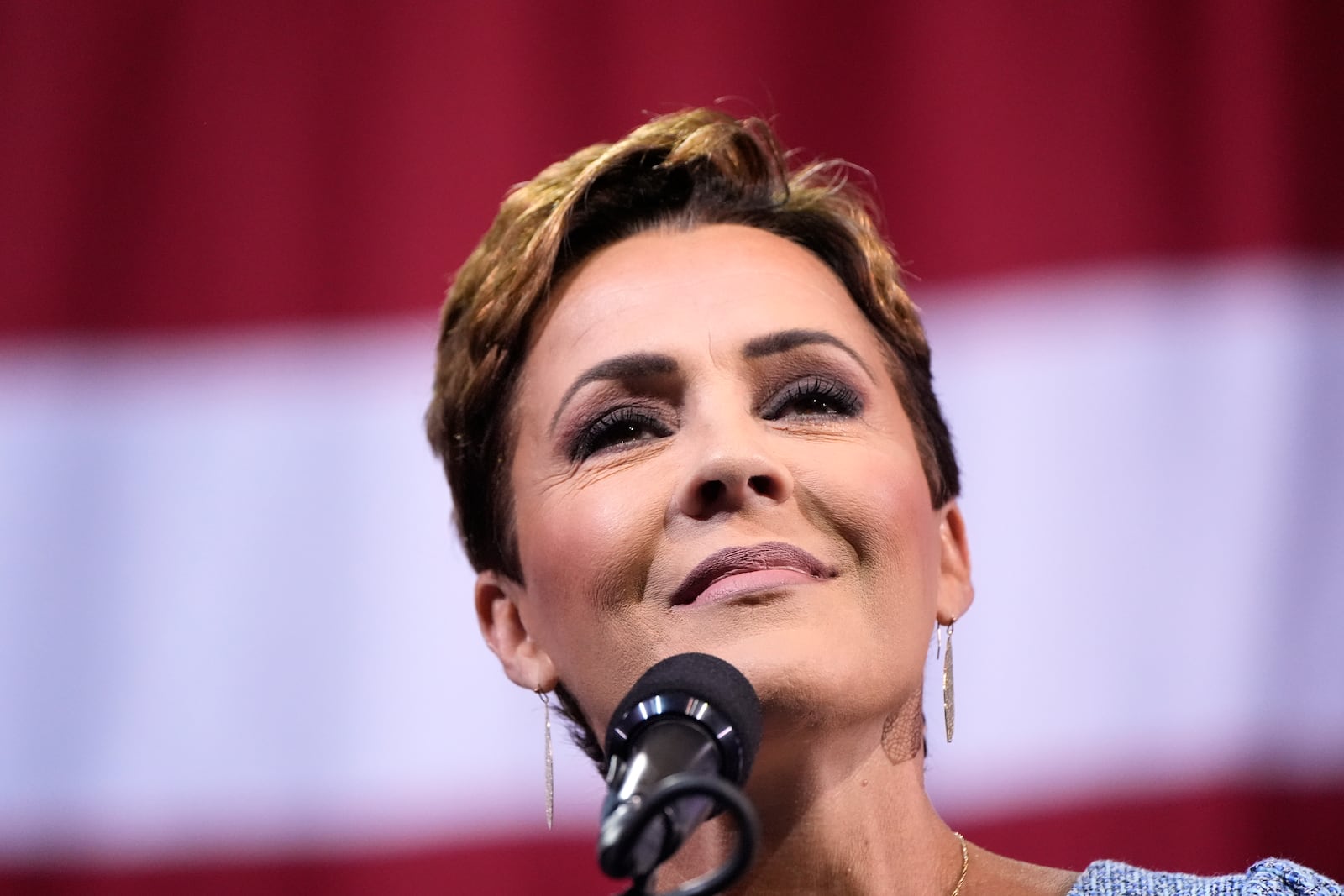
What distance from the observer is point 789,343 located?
1345 millimetres

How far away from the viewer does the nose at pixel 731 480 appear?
3.88 ft

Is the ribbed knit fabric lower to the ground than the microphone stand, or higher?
lower

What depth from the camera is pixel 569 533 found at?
50.1 inches

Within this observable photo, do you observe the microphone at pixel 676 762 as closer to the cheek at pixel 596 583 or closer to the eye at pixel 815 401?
the cheek at pixel 596 583

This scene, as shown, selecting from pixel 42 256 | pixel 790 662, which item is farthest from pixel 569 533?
pixel 42 256

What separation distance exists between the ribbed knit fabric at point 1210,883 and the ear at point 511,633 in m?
0.56

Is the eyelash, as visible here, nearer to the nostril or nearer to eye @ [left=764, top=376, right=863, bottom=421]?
eye @ [left=764, top=376, right=863, bottom=421]

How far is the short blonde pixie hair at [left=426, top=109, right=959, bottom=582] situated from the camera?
149cm

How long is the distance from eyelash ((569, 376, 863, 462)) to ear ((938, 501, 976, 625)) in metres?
0.19

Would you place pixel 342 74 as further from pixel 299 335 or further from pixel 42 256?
Result: pixel 42 256

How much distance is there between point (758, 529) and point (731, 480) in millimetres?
48

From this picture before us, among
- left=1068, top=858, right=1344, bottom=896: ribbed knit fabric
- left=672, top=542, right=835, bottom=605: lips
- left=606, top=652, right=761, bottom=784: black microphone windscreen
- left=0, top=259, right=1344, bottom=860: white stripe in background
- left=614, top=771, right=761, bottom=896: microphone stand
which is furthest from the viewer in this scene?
left=0, top=259, right=1344, bottom=860: white stripe in background

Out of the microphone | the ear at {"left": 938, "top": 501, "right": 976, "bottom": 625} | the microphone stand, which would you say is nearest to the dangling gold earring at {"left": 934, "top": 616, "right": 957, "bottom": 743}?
the ear at {"left": 938, "top": 501, "right": 976, "bottom": 625}

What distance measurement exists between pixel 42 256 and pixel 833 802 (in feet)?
5.24
